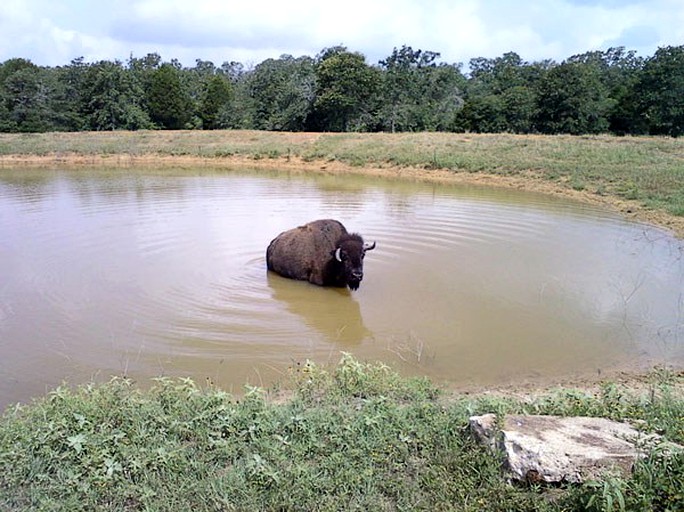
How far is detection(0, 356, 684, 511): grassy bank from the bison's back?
4.53 m

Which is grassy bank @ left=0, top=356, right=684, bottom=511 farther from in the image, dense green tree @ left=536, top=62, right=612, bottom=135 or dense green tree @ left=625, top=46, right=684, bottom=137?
dense green tree @ left=625, top=46, right=684, bottom=137

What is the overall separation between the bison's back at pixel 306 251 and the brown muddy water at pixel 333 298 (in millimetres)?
253

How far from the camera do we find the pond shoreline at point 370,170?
51.0ft

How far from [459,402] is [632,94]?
4554 cm

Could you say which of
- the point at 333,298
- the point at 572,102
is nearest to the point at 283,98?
the point at 572,102

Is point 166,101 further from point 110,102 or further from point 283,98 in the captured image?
point 283,98

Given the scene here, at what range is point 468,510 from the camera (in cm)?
357

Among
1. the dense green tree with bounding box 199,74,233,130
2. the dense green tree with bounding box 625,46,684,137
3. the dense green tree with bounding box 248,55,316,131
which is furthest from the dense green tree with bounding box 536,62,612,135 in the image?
the dense green tree with bounding box 199,74,233,130

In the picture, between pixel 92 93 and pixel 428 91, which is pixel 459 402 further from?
pixel 92 93

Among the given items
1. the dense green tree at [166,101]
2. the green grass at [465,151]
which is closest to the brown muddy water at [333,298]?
the green grass at [465,151]

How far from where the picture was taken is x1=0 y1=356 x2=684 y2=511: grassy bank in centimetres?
365

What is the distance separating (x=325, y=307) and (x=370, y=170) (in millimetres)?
18366

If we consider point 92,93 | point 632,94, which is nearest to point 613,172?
point 632,94

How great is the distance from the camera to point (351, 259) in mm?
9008
